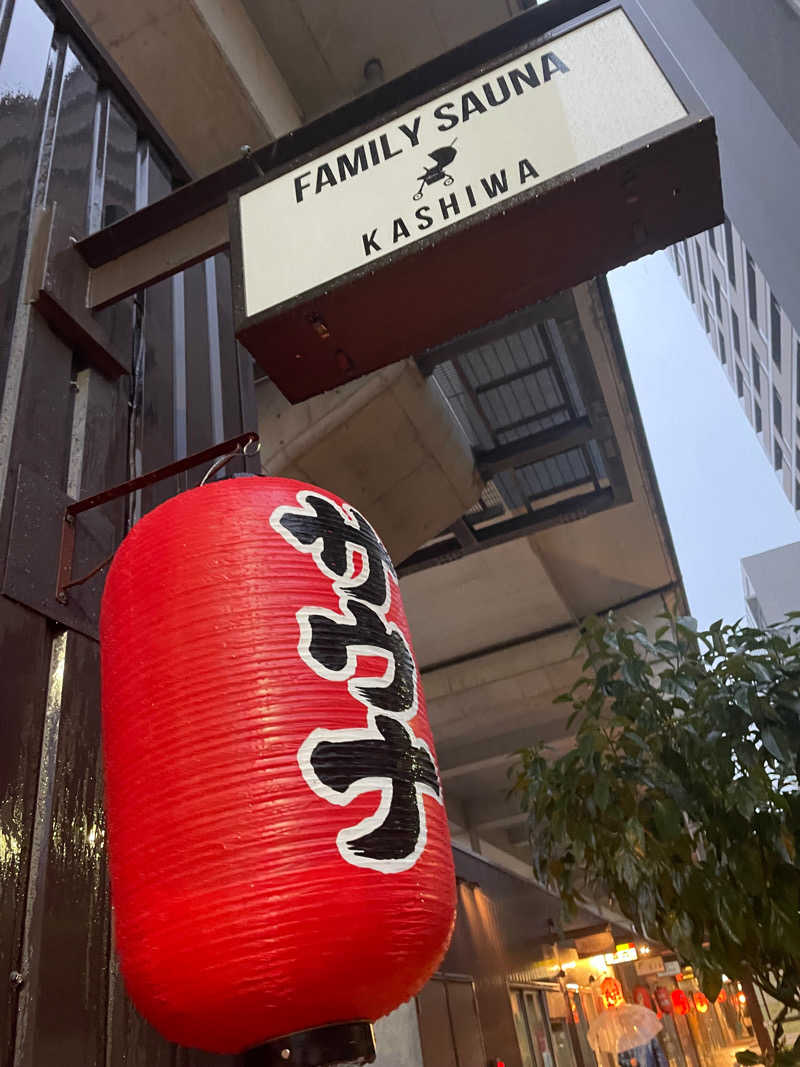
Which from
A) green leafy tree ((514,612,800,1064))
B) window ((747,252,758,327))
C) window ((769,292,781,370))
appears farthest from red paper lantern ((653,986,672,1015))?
window ((747,252,758,327))

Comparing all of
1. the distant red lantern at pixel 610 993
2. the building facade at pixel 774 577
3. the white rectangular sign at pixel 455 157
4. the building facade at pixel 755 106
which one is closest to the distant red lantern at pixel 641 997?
the distant red lantern at pixel 610 993

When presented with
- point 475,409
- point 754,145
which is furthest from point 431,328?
point 475,409

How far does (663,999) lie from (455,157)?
33.2 metres

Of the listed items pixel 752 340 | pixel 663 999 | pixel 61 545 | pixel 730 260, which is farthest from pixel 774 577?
pixel 61 545

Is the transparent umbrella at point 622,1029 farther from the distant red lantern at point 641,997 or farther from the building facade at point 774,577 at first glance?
the building facade at point 774,577

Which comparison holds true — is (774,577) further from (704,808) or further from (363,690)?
(363,690)

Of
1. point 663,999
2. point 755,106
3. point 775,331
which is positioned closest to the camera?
point 755,106

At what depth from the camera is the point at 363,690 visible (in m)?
1.48

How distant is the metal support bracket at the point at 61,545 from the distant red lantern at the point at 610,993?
753 inches

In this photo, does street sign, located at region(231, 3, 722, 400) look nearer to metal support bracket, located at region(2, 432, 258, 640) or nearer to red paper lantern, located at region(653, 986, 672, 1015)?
metal support bracket, located at region(2, 432, 258, 640)

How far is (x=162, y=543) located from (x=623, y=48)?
1.95m

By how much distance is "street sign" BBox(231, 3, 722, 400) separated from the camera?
2.04m

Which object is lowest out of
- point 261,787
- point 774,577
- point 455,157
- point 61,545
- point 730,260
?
point 261,787

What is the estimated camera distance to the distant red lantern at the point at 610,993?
1759 cm
